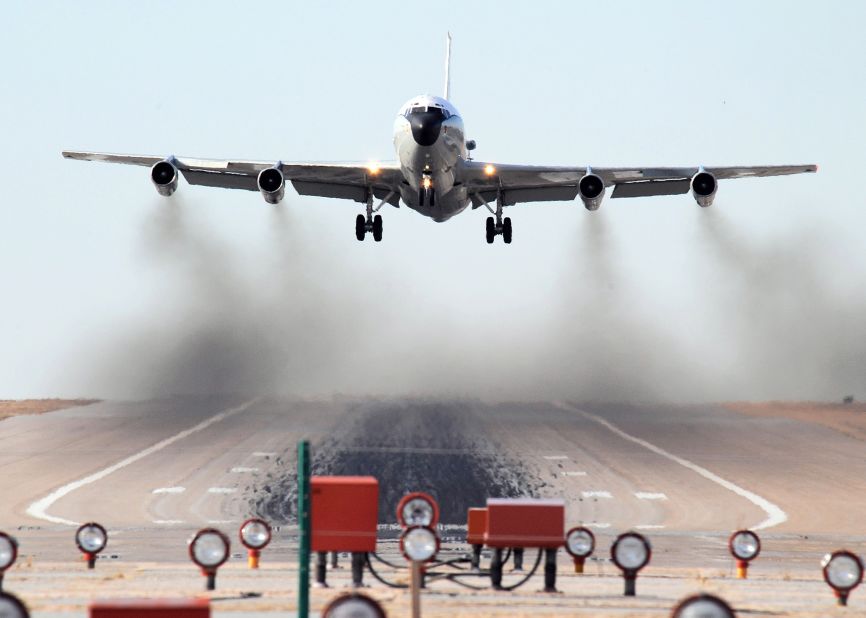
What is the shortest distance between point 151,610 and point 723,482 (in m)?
46.2

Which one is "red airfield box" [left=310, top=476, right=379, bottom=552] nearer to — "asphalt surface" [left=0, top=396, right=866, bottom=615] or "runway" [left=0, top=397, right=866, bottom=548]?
"asphalt surface" [left=0, top=396, right=866, bottom=615]

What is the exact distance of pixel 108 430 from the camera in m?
79.6

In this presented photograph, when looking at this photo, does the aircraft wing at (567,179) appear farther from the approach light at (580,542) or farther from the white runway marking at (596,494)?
the approach light at (580,542)

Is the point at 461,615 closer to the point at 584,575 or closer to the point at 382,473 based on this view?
the point at 584,575

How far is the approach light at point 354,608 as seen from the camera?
1861cm

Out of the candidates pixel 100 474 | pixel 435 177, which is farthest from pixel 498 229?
pixel 100 474

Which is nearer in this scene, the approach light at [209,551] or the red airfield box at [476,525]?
the approach light at [209,551]

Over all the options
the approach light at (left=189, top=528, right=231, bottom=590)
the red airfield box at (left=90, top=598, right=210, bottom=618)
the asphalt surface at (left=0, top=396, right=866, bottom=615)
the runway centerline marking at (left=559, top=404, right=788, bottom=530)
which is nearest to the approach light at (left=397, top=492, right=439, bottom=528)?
the approach light at (left=189, top=528, right=231, bottom=590)

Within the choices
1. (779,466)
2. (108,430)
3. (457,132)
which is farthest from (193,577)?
(108,430)

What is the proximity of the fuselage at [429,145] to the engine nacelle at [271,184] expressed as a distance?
4.37 m

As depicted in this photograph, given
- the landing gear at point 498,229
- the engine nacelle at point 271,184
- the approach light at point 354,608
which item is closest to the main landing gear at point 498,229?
the landing gear at point 498,229

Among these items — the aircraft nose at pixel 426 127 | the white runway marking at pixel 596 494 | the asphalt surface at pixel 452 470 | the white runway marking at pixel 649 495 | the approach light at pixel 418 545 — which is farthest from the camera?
the white runway marking at pixel 649 495

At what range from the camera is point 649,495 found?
2216 inches

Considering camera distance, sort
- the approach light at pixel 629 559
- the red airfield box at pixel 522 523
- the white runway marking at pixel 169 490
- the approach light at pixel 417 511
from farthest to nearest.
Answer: the white runway marking at pixel 169 490 → the approach light at pixel 417 511 → the approach light at pixel 629 559 → the red airfield box at pixel 522 523
